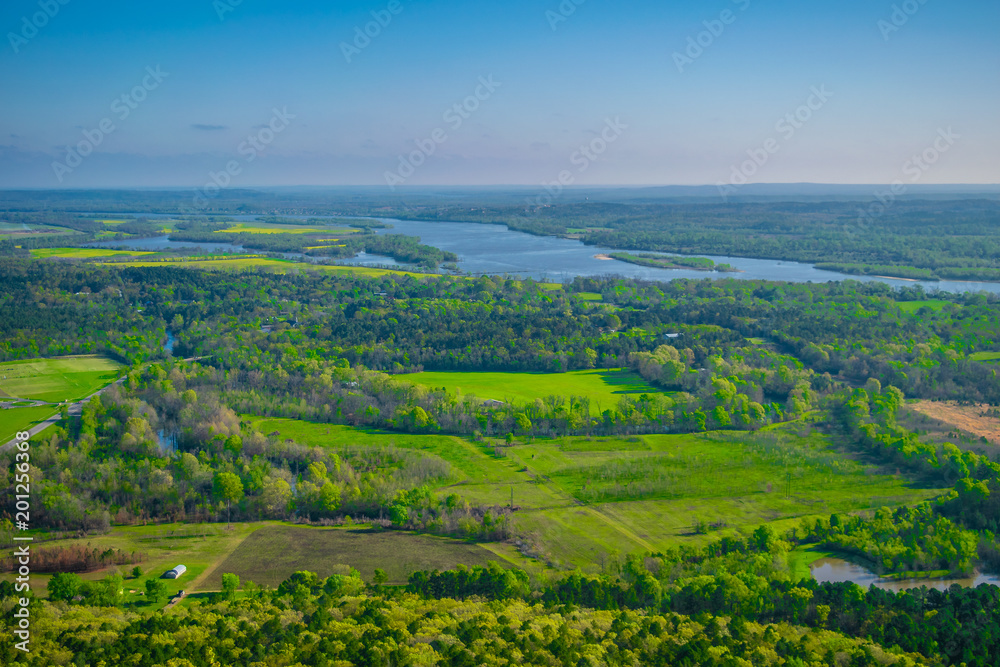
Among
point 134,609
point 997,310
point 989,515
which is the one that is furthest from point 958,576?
point 997,310

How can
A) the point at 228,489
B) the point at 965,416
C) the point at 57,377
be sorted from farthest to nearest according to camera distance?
the point at 57,377 < the point at 965,416 < the point at 228,489

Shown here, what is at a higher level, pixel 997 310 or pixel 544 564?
pixel 997 310

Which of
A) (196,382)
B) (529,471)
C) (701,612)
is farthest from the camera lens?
(196,382)

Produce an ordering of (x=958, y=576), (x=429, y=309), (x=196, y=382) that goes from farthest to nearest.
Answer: (x=429, y=309) → (x=196, y=382) → (x=958, y=576)

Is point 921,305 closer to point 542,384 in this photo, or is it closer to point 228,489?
point 542,384

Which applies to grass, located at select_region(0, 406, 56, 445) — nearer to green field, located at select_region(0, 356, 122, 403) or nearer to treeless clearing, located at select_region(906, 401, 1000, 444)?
green field, located at select_region(0, 356, 122, 403)

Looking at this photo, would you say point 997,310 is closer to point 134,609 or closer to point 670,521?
point 670,521

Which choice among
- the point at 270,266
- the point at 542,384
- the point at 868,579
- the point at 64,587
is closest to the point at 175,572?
the point at 64,587
